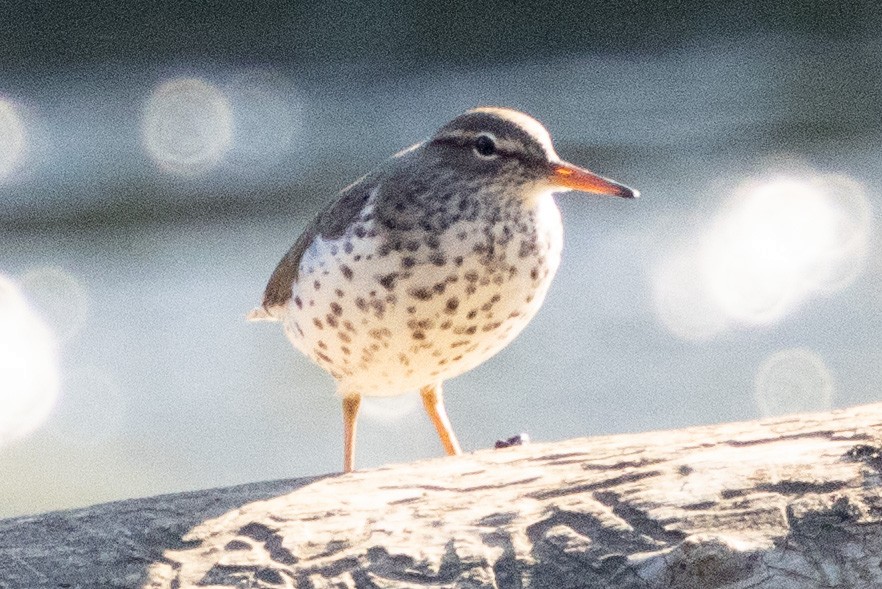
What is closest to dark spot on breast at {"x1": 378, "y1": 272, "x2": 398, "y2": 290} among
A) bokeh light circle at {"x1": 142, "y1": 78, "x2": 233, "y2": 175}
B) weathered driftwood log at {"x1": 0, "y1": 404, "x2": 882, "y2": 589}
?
weathered driftwood log at {"x1": 0, "y1": 404, "x2": 882, "y2": 589}

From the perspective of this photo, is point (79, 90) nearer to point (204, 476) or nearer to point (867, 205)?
point (204, 476)

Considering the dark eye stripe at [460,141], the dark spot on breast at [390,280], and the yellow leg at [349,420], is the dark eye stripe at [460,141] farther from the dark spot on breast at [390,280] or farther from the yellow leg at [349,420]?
the yellow leg at [349,420]

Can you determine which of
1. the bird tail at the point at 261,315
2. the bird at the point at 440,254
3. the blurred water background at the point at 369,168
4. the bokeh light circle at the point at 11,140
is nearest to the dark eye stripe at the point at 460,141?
the bird at the point at 440,254

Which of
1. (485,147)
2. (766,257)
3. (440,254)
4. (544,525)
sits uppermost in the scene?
(766,257)

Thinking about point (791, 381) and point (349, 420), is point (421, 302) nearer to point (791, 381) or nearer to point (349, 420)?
point (349, 420)

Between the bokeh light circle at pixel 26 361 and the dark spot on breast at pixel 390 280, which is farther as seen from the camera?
the bokeh light circle at pixel 26 361

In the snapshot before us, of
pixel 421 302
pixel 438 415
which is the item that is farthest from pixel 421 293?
pixel 438 415
